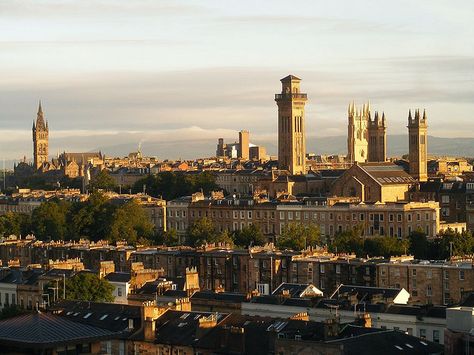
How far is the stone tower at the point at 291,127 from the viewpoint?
177750mm

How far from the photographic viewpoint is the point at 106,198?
145 meters

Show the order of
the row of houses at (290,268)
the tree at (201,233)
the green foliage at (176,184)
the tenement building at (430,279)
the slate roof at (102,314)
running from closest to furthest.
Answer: the slate roof at (102,314) → the tenement building at (430,279) → the row of houses at (290,268) → the tree at (201,233) → the green foliage at (176,184)

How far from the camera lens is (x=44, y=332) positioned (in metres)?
41.6

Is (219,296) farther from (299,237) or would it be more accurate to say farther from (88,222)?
(88,222)

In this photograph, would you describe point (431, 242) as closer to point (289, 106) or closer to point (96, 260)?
point (96, 260)

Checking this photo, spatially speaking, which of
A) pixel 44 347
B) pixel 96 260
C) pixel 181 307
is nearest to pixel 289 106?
pixel 96 260

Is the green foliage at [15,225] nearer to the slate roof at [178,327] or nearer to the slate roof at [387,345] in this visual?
the slate roof at [178,327]

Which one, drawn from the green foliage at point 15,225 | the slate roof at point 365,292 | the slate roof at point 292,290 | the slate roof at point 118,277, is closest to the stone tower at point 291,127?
the green foliage at point 15,225

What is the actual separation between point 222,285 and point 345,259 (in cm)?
806

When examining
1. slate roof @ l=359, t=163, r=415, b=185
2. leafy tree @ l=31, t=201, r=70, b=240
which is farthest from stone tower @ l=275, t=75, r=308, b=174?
leafy tree @ l=31, t=201, r=70, b=240

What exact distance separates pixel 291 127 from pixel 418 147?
20.9m

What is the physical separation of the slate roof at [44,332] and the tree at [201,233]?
2844 inches

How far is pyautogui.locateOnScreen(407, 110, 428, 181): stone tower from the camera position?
159375 millimetres

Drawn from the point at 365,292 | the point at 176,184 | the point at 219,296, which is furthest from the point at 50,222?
the point at 365,292
